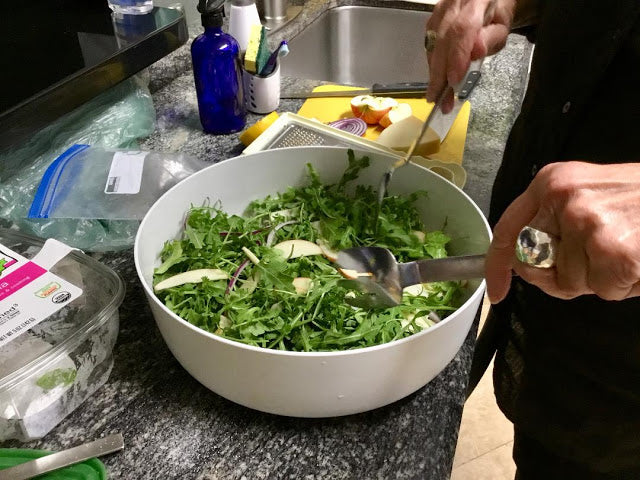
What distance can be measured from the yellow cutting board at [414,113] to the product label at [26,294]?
2.24 feet

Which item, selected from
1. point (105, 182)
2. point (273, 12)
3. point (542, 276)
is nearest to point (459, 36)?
point (542, 276)

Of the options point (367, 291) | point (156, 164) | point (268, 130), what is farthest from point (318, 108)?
point (367, 291)

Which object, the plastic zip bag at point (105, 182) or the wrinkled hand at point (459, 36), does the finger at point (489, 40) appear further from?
the plastic zip bag at point (105, 182)

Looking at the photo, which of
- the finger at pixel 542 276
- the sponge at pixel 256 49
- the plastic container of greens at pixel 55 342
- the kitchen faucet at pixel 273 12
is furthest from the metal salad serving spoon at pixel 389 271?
the kitchen faucet at pixel 273 12

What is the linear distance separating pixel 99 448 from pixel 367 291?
323 millimetres

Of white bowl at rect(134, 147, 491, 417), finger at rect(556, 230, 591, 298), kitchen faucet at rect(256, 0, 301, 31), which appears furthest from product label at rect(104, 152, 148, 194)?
kitchen faucet at rect(256, 0, 301, 31)

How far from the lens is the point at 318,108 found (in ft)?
3.93

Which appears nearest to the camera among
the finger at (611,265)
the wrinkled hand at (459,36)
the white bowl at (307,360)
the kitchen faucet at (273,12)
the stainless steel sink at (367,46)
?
the finger at (611,265)

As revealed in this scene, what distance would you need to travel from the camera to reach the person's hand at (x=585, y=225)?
Result: 40 cm

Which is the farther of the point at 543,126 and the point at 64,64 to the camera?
the point at 64,64

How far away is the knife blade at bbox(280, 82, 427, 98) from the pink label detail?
75 cm

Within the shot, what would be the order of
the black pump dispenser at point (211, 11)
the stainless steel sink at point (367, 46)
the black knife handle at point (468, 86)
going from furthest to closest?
1. the stainless steel sink at point (367, 46)
2. the black knife handle at point (468, 86)
3. the black pump dispenser at point (211, 11)

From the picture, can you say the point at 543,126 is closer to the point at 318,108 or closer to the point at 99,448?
the point at 318,108

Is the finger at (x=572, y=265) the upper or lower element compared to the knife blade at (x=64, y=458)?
upper
